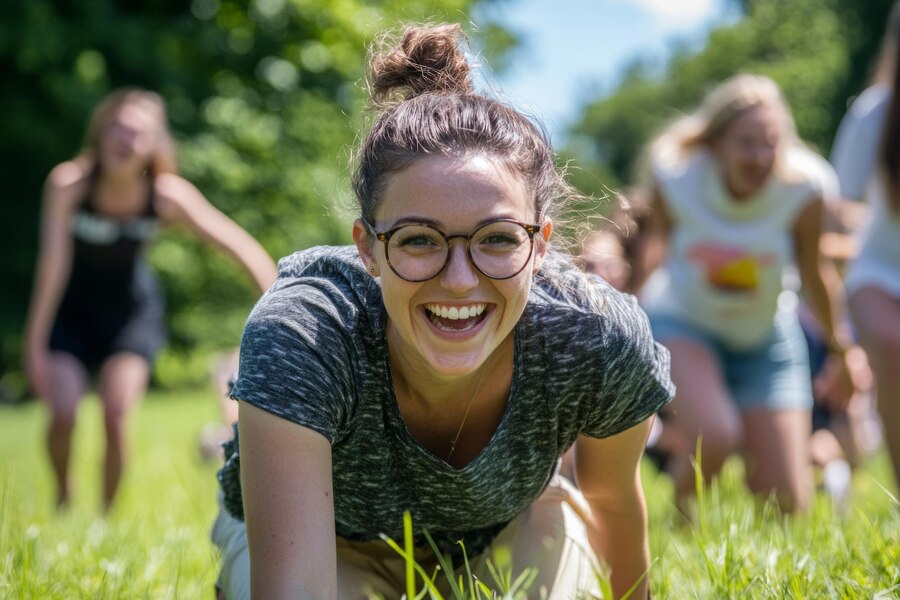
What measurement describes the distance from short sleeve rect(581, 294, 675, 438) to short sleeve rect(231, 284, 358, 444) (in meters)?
0.58

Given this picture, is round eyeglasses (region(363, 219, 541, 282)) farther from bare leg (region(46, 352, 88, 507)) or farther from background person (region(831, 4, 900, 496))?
bare leg (region(46, 352, 88, 507))

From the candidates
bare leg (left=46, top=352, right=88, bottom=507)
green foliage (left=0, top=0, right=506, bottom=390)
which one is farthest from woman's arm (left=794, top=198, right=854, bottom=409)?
green foliage (left=0, top=0, right=506, bottom=390)

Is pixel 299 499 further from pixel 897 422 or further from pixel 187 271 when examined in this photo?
pixel 187 271

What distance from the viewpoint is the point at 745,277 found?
210 inches

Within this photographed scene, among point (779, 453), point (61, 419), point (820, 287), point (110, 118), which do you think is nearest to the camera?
point (820, 287)

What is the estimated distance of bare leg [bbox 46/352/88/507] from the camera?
578cm

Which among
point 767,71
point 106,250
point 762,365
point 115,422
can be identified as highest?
point 767,71

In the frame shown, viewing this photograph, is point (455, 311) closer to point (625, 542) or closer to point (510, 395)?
point (510, 395)

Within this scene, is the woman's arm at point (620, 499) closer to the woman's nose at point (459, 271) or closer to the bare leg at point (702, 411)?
the woman's nose at point (459, 271)

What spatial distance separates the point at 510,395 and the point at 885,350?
7.34 ft

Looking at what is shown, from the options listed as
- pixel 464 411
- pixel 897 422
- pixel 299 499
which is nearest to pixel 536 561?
pixel 464 411

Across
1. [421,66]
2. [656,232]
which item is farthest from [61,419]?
[421,66]

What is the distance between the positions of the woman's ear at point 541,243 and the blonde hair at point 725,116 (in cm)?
296

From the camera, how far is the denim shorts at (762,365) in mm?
5406
